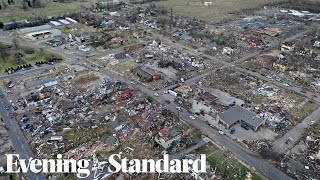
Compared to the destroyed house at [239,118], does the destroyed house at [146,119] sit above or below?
below

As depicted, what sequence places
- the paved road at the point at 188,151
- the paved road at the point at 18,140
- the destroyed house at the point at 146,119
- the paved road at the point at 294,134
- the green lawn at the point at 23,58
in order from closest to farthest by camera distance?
the paved road at the point at 18,140, the paved road at the point at 188,151, the paved road at the point at 294,134, the destroyed house at the point at 146,119, the green lawn at the point at 23,58

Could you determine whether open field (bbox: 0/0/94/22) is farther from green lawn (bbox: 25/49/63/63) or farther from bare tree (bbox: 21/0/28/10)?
green lawn (bbox: 25/49/63/63)

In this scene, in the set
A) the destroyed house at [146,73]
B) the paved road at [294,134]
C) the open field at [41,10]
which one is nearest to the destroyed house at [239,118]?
the paved road at [294,134]

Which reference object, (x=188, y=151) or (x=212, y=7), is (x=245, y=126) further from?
(x=212, y=7)

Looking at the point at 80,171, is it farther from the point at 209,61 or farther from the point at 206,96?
the point at 209,61

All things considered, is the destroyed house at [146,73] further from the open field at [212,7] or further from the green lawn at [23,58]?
the open field at [212,7]

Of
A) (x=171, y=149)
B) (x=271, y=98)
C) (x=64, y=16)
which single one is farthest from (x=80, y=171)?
(x=64, y=16)
